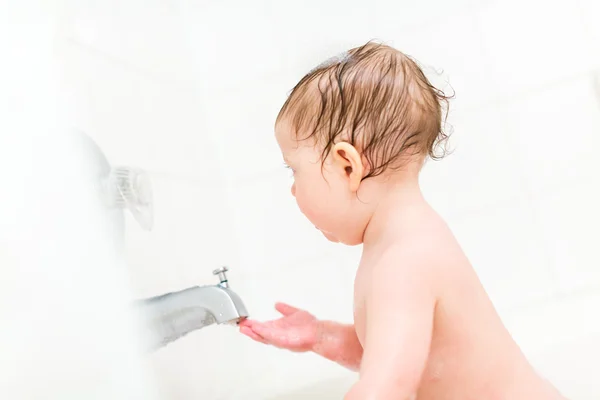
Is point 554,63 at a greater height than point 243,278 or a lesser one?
greater

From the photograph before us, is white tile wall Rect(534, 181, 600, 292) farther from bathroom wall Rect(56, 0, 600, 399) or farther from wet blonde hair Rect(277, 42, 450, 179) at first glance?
wet blonde hair Rect(277, 42, 450, 179)

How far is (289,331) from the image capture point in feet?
3.02

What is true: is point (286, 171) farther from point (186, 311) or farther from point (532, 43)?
point (186, 311)

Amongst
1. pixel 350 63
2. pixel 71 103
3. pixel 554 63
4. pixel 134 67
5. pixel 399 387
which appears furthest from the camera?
pixel 554 63

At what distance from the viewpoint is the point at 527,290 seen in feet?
4.56

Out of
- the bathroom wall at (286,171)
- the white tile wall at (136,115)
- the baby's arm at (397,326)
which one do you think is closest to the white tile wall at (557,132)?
the bathroom wall at (286,171)

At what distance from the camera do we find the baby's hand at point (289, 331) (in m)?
0.88

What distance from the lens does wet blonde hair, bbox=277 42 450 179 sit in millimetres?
749

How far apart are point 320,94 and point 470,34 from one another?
29.3 inches

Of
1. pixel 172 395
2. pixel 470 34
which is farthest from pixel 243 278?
pixel 470 34

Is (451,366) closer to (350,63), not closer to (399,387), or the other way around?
(399,387)

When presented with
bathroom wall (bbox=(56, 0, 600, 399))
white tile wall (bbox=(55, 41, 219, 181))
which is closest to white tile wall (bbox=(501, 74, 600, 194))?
bathroom wall (bbox=(56, 0, 600, 399))

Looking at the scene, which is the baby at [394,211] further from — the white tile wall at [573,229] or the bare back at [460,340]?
the white tile wall at [573,229]

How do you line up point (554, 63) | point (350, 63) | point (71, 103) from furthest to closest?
point (554, 63) < point (71, 103) < point (350, 63)
